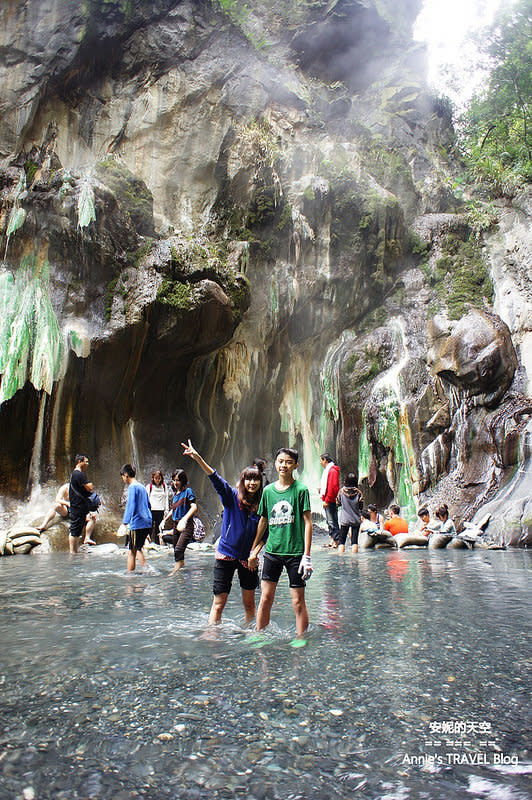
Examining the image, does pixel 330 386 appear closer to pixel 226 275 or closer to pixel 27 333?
pixel 226 275

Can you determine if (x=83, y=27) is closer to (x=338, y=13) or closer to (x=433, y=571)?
(x=338, y=13)

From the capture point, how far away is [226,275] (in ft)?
49.0

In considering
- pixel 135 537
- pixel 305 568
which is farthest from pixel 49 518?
pixel 305 568

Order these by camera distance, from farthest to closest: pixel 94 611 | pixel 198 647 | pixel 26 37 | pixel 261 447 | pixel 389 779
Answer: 1. pixel 261 447
2. pixel 26 37
3. pixel 94 611
4. pixel 198 647
5. pixel 389 779

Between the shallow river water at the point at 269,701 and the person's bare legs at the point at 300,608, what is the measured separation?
0.11 m

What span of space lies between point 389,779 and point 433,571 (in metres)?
5.88

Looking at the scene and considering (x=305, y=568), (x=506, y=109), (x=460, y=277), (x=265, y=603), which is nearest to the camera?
(x=305, y=568)

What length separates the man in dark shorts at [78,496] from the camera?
33.7 ft

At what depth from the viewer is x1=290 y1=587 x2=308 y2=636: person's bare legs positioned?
4.11 metres

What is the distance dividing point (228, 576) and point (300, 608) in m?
0.67

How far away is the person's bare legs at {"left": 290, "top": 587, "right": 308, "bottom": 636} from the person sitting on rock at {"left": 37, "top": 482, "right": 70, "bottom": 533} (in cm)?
824

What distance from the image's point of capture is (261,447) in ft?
62.3

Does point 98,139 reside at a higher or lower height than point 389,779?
higher

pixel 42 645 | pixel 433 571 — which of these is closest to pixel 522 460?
pixel 433 571
